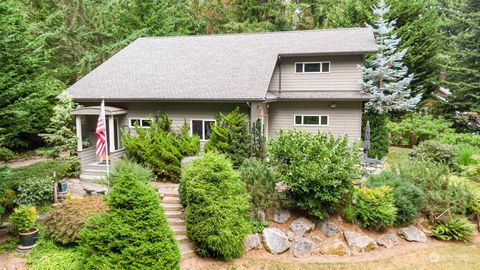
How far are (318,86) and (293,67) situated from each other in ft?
5.01

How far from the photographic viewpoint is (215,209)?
26.0 ft

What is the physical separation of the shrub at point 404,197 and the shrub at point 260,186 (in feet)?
10.2

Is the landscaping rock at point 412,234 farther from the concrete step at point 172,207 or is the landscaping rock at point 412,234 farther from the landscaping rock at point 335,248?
the concrete step at point 172,207

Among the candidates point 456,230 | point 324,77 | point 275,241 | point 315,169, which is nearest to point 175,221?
point 275,241

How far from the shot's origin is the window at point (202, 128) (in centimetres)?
1335

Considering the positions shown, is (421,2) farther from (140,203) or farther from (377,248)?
(140,203)

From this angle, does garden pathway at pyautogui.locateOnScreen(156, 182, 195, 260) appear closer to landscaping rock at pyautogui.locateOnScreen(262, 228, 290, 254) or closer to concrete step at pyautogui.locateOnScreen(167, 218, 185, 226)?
concrete step at pyautogui.locateOnScreen(167, 218, 185, 226)

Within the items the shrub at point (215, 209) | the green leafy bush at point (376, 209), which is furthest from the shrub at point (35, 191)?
the green leafy bush at point (376, 209)

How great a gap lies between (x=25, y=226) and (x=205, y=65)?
9.89 metres

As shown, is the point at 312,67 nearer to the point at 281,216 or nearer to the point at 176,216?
the point at 281,216

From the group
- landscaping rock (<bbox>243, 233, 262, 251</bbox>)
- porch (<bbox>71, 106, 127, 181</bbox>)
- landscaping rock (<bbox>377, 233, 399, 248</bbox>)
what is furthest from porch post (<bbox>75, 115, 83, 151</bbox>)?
landscaping rock (<bbox>377, 233, 399, 248</bbox>)

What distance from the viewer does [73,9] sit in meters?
22.1

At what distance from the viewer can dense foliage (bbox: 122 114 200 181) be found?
39.6 feet

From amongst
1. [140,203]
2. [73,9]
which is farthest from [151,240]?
[73,9]
